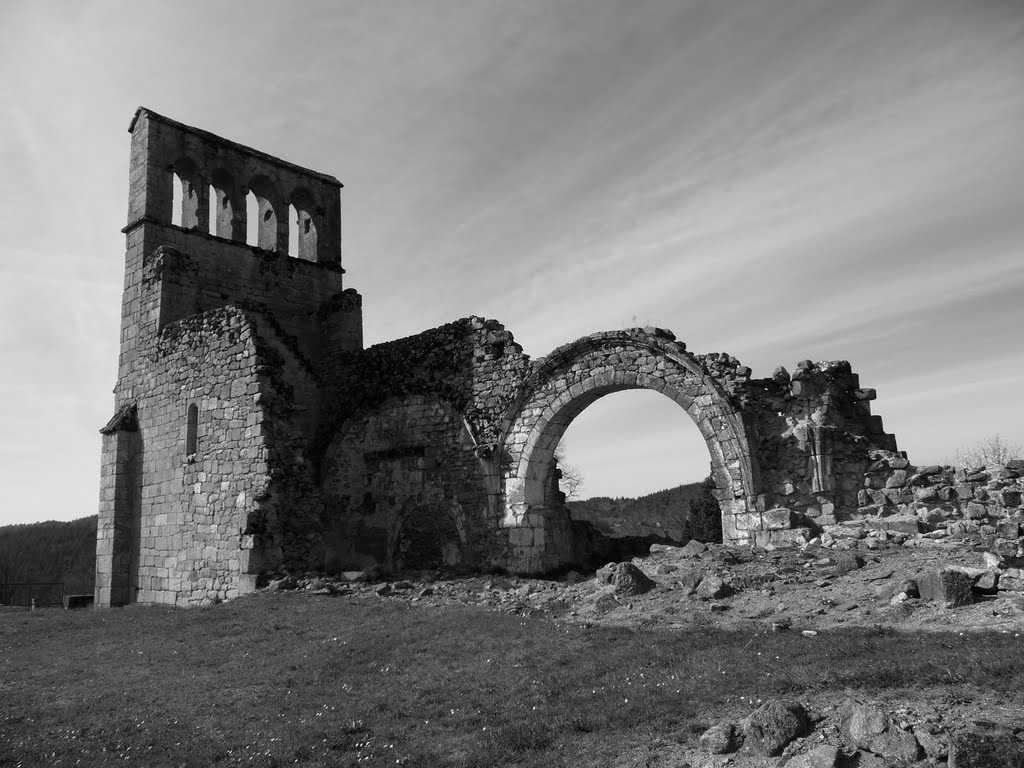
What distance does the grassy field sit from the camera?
18.4 feet

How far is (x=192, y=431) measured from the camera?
15.9 m

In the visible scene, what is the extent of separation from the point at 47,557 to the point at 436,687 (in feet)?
112

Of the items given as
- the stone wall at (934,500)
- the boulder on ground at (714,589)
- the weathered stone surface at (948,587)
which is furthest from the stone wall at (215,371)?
the weathered stone surface at (948,587)

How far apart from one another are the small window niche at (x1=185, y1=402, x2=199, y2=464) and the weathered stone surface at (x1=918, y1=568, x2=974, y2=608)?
12766 mm

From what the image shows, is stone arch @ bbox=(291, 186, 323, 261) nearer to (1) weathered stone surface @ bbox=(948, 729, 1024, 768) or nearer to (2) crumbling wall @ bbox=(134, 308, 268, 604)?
(2) crumbling wall @ bbox=(134, 308, 268, 604)

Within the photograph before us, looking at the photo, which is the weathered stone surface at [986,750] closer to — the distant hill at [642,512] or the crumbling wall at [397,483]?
the crumbling wall at [397,483]

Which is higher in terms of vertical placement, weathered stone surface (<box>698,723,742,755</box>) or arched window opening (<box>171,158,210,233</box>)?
arched window opening (<box>171,158,210,233</box>)

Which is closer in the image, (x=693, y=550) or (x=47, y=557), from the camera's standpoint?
(x=693, y=550)

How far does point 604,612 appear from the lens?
9531 mm

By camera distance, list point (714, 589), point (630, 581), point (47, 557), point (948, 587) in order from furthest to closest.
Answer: point (47, 557) → point (630, 581) → point (714, 589) → point (948, 587)

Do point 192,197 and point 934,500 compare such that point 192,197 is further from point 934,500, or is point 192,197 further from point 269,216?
point 934,500

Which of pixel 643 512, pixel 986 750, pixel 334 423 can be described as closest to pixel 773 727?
pixel 986 750

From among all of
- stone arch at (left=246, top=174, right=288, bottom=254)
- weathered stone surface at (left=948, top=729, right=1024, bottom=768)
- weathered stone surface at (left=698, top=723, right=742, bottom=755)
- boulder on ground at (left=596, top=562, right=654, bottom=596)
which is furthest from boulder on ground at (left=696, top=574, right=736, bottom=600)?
stone arch at (left=246, top=174, right=288, bottom=254)

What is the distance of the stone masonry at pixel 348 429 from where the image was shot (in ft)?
38.4
